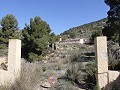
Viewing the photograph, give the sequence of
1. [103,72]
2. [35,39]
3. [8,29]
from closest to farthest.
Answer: [103,72], [35,39], [8,29]

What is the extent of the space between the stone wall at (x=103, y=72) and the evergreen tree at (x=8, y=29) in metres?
24.4

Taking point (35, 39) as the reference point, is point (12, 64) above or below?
below

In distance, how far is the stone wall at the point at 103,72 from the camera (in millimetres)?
8938

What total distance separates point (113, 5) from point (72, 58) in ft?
35.1

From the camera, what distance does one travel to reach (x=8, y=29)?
33.4 metres

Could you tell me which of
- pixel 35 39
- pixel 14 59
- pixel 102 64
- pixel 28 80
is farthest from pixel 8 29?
pixel 102 64

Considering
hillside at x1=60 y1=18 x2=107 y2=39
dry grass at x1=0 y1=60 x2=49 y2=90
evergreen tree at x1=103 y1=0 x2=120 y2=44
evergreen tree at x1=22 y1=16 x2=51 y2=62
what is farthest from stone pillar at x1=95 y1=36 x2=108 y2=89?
hillside at x1=60 y1=18 x2=107 y2=39

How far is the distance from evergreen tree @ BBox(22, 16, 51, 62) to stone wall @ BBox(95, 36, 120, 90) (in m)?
18.3

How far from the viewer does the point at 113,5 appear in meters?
23.7

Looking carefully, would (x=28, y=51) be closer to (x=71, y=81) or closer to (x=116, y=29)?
(x=116, y=29)

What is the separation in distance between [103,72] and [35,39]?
65.0 ft

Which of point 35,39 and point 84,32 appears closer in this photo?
point 35,39

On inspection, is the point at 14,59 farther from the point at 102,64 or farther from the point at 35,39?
the point at 35,39

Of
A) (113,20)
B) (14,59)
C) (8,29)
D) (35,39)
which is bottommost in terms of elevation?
(14,59)
